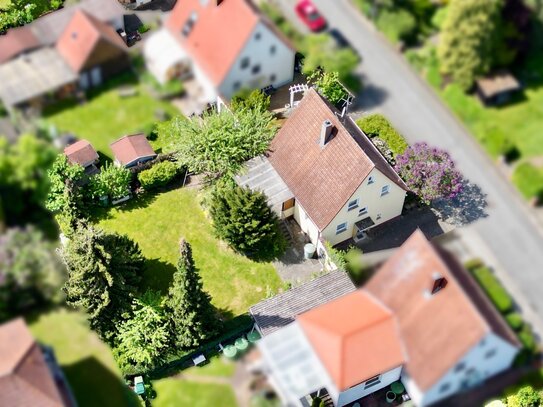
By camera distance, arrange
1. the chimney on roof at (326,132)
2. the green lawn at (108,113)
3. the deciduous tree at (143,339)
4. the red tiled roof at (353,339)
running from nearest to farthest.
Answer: the green lawn at (108,113), the red tiled roof at (353,339), the deciduous tree at (143,339), the chimney on roof at (326,132)

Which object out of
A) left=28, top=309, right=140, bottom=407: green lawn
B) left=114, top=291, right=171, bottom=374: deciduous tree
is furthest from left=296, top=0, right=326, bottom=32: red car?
left=114, top=291, right=171, bottom=374: deciduous tree

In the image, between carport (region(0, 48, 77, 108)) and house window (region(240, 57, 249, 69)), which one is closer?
carport (region(0, 48, 77, 108))

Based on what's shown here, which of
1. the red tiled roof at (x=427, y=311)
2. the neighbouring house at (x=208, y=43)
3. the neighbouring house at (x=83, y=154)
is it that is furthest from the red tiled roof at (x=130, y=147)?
the red tiled roof at (x=427, y=311)

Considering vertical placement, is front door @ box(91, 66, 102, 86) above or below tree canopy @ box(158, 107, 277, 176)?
below

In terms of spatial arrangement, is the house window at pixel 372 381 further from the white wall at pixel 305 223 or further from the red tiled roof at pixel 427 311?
the white wall at pixel 305 223

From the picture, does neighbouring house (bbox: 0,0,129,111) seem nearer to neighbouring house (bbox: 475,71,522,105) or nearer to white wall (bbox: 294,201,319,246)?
neighbouring house (bbox: 475,71,522,105)

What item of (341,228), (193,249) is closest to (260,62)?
(341,228)

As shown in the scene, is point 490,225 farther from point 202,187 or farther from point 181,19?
point 202,187

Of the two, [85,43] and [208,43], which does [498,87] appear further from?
[85,43]
